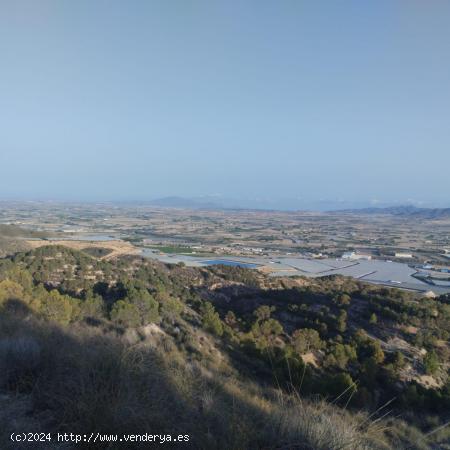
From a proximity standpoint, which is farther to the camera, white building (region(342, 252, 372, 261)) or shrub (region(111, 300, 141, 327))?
white building (region(342, 252, 372, 261))

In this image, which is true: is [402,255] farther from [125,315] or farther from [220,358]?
[125,315]

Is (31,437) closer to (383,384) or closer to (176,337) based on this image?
(176,337)

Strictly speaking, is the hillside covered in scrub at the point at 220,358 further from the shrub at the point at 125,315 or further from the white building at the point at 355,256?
the white building at the point at 355,256

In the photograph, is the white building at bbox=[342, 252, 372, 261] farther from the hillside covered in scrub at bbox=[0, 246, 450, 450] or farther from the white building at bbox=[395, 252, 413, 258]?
the hillside covered in scrub at bbox=[0, 246, 450, 450]

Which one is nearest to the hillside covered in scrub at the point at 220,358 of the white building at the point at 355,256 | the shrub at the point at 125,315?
the shrub at the point at 125,315

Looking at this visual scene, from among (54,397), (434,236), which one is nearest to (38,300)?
(54,397)

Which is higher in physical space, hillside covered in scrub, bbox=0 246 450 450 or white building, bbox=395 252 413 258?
hillside covered in scrub, bbox=0 246 450 450

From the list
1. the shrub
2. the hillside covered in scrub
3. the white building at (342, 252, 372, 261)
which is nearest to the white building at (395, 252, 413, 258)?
the white building at (342, 252, 372, 261)

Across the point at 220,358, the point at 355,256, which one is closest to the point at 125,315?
the point at 220,358
